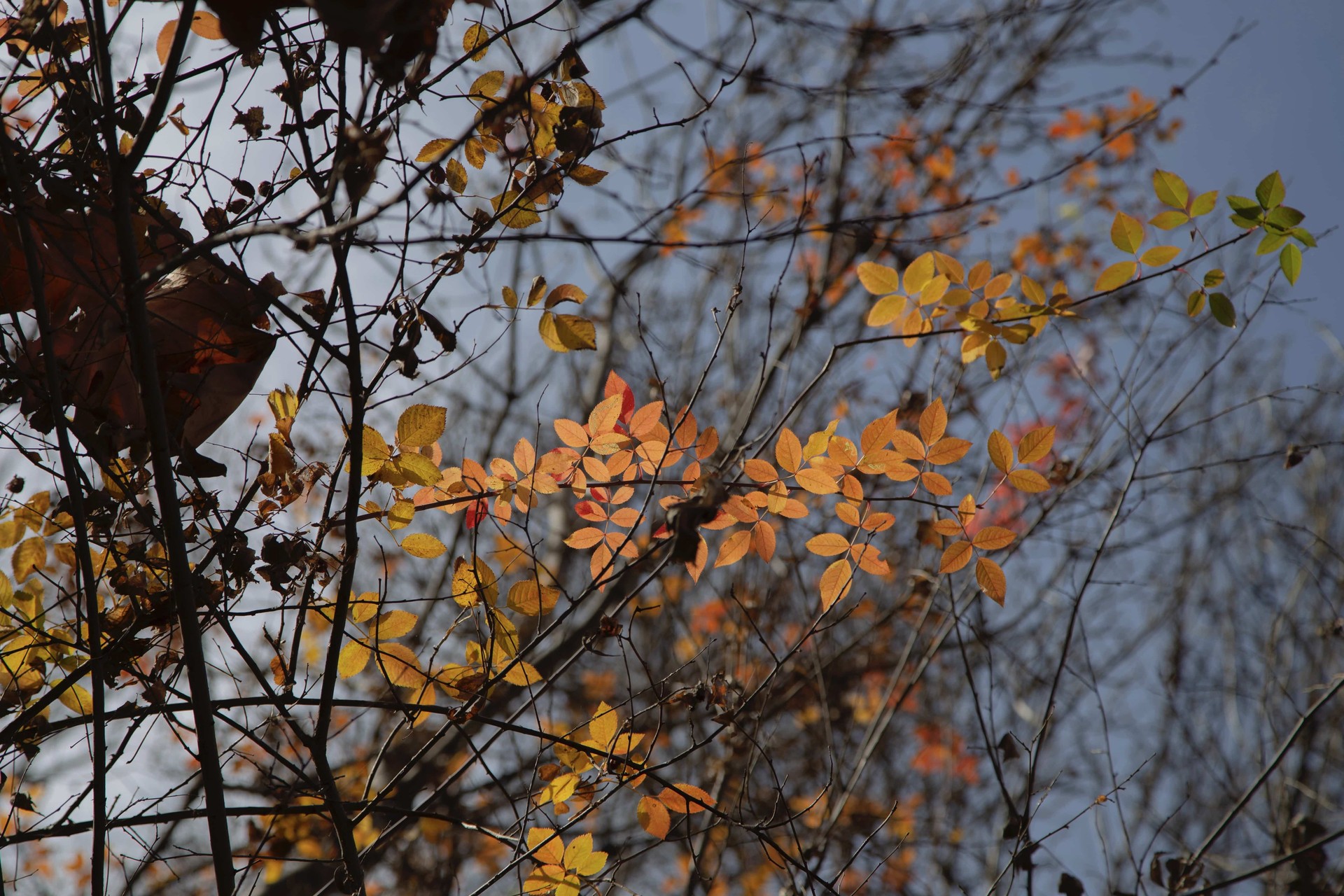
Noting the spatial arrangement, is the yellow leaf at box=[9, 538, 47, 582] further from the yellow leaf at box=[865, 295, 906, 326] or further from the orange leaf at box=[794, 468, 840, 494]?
the yellow leaf at box=[865, 295, 906, 326]

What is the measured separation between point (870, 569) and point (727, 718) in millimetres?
389

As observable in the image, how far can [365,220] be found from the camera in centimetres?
78

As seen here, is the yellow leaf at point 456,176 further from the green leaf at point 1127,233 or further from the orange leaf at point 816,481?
the green leaf at point 1127,233

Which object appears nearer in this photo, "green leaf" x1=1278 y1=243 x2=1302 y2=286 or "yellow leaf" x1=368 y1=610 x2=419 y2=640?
"yellow leaf" x1=368 y1=610 x2=419 y2=640

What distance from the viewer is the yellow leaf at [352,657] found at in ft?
4.62

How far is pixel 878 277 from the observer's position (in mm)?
1798

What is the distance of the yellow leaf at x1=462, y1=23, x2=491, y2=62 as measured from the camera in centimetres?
137

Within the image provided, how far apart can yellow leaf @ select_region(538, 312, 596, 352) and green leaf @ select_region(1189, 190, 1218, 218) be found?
4.20ft

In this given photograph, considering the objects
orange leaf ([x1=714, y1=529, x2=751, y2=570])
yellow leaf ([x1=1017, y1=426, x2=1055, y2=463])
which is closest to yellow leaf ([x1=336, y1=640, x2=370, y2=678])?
orange leaf ([x1=714, y1=529, x2=751, y2=570])

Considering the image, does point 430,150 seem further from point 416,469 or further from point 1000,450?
point 1000,450

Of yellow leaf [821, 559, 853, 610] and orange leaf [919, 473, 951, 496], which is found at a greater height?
orange leaf [919, 473, 951, 496]

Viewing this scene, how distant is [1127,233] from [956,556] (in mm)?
820

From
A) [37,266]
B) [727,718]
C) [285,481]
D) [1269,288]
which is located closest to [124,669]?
[285,481]

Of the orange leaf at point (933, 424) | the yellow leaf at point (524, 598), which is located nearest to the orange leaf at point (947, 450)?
the orange leaf at point (933, 424)
